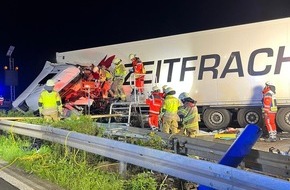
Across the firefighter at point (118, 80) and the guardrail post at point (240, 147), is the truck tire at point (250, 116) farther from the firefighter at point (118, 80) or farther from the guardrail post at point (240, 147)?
the guardrail post at point (240, 147)

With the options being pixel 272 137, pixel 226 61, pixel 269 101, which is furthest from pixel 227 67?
pixel 272 137

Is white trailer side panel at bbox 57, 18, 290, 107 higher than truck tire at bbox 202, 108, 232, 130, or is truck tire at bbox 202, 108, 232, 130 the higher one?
white trailer side panel at bbox 57, 18, 290, 107

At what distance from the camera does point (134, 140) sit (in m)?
6.16

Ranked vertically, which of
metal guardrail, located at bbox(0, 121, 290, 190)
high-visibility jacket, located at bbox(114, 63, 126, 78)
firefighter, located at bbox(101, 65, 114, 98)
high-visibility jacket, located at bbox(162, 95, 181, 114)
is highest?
high-visibility jacket, located at bbox(114, 63, 126, 78)

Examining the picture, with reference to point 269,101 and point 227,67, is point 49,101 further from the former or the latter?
point 269,101

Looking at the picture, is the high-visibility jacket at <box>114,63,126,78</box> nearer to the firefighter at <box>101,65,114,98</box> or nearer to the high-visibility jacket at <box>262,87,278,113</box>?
the firefighter at <box>101,65,114,98</box>

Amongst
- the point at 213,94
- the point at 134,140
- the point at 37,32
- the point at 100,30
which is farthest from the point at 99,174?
the point at 37,32

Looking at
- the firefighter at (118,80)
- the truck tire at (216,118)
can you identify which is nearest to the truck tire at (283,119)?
the truck tire at (216,118)

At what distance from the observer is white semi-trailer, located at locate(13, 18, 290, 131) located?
38.9 ft

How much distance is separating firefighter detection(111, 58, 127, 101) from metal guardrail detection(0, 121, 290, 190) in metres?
7.63

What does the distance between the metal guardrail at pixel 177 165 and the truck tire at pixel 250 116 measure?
7897 mm

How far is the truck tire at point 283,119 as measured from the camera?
39.2ft

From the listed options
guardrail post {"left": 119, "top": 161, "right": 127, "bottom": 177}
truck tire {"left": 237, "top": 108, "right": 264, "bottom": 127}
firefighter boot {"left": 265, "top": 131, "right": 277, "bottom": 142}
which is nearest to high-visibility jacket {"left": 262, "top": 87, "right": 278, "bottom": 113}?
firefighter boot {"left": 265, "top": 131, "right": 277, "bottom": 142}

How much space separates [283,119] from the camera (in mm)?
12023
